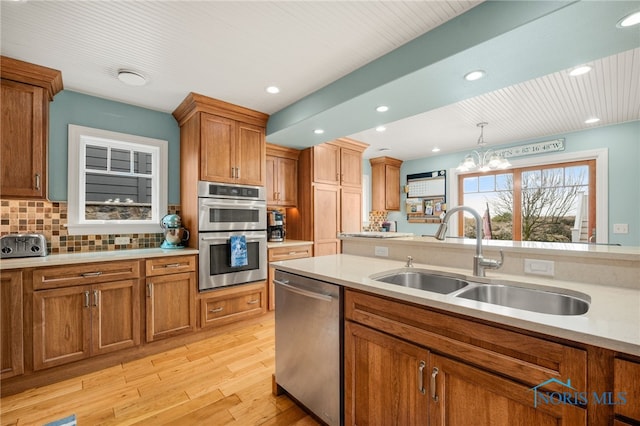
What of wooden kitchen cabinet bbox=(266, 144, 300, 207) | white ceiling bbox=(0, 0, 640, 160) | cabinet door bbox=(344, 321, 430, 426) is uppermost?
white ceiling bbox=(0, 0, 640, 160)

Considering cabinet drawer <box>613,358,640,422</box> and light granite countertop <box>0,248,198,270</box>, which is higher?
light granite countertop <box>0,248,198,270</box>

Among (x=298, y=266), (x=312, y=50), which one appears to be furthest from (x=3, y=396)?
(x=312, y=50)

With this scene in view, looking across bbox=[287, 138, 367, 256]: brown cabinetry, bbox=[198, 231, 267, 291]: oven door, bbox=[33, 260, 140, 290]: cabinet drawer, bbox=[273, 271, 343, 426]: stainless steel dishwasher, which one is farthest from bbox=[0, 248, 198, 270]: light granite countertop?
bbox=[287, 138, 367, 256]: brown cabinetry

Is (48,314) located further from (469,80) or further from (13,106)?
(469,80)

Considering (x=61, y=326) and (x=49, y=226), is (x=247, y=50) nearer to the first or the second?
(x=49, y=226)

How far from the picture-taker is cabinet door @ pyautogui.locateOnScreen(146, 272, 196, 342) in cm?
262

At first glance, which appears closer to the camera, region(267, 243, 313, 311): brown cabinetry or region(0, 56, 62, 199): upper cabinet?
region(0, 56, 62, 199): upper cabinet

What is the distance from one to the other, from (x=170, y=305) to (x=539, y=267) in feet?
9.85

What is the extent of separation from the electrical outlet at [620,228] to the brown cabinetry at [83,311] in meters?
5.68

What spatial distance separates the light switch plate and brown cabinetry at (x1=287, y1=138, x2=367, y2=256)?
2714mm

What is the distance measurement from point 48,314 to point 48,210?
1.05 metres

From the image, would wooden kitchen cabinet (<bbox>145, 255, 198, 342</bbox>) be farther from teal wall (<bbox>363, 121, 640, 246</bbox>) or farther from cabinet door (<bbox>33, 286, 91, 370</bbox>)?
teal wall (<bbox>363, 121, 640, 246</bbox>)

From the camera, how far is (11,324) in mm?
2020

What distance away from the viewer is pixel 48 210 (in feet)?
8.63
